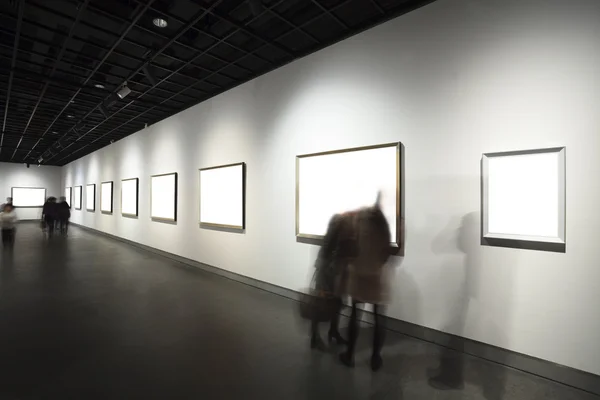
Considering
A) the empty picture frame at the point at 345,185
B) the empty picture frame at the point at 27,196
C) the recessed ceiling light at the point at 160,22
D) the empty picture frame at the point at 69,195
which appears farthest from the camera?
the empty picture frame at the point at 27,196

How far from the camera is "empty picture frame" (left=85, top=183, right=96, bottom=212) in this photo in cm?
1215

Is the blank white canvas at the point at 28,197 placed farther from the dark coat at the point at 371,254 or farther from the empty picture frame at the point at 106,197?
the dark coat at the point at 371,254

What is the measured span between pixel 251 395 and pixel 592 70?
11.4 feet

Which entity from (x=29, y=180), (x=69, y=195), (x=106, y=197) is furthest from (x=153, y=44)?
(x=29, y=180)

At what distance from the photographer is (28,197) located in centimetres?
1717

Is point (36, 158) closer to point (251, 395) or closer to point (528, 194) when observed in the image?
point (251, 395)

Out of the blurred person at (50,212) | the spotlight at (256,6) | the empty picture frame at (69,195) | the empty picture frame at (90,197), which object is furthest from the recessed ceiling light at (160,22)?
the empty picture frame at (69,195)

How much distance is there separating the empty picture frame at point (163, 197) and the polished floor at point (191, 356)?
106 inches

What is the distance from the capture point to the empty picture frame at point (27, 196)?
1667 centimetres

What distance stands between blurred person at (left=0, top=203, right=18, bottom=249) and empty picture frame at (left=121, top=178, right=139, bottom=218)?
2570 mm

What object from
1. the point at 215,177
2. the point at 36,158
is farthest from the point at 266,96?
the point at 36,158

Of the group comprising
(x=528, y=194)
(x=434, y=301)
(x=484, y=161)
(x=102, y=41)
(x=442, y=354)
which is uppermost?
(x=102, y=41)

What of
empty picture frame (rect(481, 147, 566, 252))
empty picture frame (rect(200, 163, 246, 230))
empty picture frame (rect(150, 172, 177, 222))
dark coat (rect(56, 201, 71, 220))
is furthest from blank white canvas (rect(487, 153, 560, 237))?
dark coat (rect(56, 201, 71, 220))

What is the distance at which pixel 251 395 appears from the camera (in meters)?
1.94
